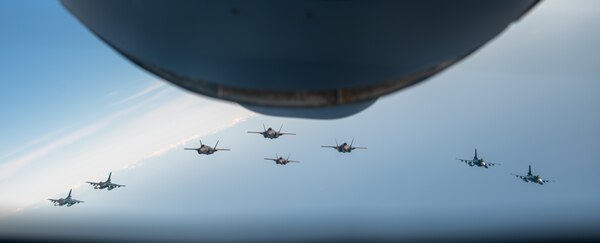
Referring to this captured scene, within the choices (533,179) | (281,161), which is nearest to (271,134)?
(281,161)

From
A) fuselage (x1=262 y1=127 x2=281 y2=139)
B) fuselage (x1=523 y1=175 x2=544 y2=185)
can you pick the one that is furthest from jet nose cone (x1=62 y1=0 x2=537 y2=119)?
fuselage (x1=523 y1=175 x2=544 y2=185)

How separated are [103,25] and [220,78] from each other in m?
1.86

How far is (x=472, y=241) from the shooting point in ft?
16.9

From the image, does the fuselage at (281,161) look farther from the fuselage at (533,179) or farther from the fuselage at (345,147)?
the fuselage at (533,179)

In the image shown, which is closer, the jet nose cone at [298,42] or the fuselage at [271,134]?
the jet nose cone at [298,42]

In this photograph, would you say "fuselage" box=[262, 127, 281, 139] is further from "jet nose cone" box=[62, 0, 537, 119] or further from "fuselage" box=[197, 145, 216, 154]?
"jet nose cone" box=[62, 0, 537, 119]

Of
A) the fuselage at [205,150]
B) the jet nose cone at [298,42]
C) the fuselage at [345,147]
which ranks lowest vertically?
the jet nose cone at [298,42]

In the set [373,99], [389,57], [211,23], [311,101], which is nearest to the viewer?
[211,23]

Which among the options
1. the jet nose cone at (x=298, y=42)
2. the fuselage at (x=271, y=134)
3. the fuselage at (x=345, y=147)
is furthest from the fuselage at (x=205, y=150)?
the jet nose cone at (x=298, y=42)

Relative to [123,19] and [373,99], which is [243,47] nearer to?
[123,19]

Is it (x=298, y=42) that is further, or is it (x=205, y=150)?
(x=205, y=150)

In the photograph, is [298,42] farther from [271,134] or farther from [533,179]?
[533,179]

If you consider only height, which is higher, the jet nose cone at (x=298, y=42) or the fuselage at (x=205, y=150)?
the fuselage at (x=205, y=150)

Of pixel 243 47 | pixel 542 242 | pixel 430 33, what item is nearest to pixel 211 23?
pixel 243 47
